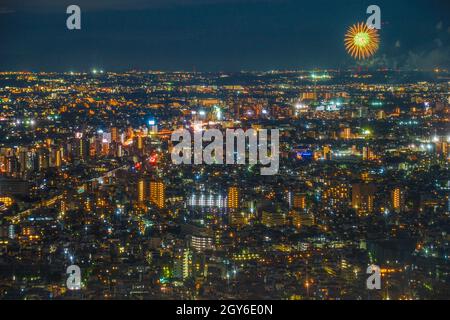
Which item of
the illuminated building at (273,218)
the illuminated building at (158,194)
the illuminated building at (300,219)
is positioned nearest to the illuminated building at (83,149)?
the illuminated building at (158,194)

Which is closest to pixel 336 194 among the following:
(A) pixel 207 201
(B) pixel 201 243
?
(A) pixel 207 201

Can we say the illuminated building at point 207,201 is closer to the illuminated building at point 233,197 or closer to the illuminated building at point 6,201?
the illuminated building at point 233,197

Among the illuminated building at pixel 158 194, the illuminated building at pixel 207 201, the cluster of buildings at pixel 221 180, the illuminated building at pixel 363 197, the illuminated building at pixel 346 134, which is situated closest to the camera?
the cluster of buildings at pixel 221 180

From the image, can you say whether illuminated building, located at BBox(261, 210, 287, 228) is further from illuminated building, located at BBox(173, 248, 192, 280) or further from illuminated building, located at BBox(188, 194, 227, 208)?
illuminated building, located at BBox(173, 248, 192, 280)

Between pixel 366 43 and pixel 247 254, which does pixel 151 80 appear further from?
pixel 247 254

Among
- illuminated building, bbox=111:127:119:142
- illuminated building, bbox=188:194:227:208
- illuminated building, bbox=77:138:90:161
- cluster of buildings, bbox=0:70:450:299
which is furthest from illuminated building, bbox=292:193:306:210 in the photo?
illuminated building, bbox=77:138:90:161
